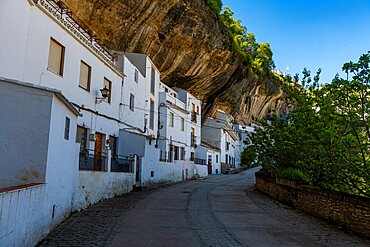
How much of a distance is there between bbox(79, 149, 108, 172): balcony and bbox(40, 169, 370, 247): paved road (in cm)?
136

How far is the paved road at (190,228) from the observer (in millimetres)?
Result: 7926

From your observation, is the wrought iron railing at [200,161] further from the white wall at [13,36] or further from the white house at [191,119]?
the white wall at [13,36]

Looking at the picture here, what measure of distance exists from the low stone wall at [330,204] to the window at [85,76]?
1022cm

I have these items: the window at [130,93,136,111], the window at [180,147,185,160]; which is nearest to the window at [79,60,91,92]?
the window at [130,93,136,111]

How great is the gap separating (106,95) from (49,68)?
4.11 metres

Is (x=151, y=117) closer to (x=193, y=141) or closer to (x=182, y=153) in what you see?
(x=182, y=153)

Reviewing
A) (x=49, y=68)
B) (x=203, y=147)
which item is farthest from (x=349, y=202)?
(x=203, y=147)

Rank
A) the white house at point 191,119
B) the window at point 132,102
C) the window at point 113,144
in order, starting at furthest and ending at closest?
the white house at point 191,119, the window at point 132,102, the window at point 113,144

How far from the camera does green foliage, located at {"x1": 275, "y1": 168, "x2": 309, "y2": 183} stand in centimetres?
1674

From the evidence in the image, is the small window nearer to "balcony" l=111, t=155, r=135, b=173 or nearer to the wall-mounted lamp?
"balcony" l=111, t=155, r=135, b=173

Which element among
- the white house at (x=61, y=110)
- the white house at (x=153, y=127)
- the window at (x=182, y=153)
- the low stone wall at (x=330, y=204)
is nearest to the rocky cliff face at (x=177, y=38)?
the white house at (x=153, y=127)

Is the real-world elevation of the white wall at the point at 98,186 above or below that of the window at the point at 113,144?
below

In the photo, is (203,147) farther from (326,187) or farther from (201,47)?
(326,187)

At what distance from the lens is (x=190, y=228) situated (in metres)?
9.45
